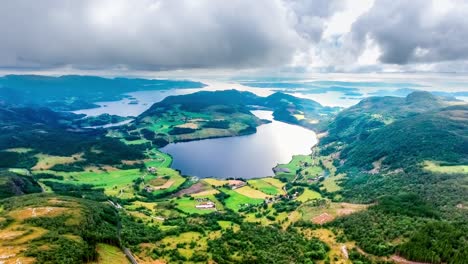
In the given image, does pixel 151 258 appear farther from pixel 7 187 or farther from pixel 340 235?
pixel 7 187

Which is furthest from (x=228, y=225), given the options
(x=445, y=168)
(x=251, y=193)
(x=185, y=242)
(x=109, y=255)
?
(x=445, y=168)

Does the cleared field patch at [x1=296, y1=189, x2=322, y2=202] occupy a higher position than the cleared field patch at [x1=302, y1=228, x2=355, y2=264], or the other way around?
the cleared field patch at [x1=302, y1=228, x2=355, y2=264]

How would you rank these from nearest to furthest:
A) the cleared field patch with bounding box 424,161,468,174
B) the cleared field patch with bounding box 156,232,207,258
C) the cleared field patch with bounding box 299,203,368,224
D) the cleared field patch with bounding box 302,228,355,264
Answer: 1. the cleared field patch with bounding box 302,228,355,264
2. the cleared field patch with bounding box 156,232,207,258
3. the cleared field patch with bounding box 299,203,368,224
4. the cleared field patch with bounding box 424,161,468,174

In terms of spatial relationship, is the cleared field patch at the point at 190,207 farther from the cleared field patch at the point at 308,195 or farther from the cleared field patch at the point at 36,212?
the cleared field patch at the point at 36,212

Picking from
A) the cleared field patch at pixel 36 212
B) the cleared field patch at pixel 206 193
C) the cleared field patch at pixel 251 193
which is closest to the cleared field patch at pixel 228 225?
the cleared field patch at pixel 36 212

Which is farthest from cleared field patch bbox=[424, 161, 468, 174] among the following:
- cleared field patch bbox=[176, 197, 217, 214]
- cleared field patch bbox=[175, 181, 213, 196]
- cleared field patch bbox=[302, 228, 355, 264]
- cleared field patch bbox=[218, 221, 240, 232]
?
cleared field patch bbox=[175, 181, 213, 196]

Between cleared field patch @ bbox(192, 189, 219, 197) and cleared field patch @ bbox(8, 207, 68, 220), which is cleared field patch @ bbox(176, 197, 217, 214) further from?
cleared field patch @ bbox(8, 207, 68, 220)
